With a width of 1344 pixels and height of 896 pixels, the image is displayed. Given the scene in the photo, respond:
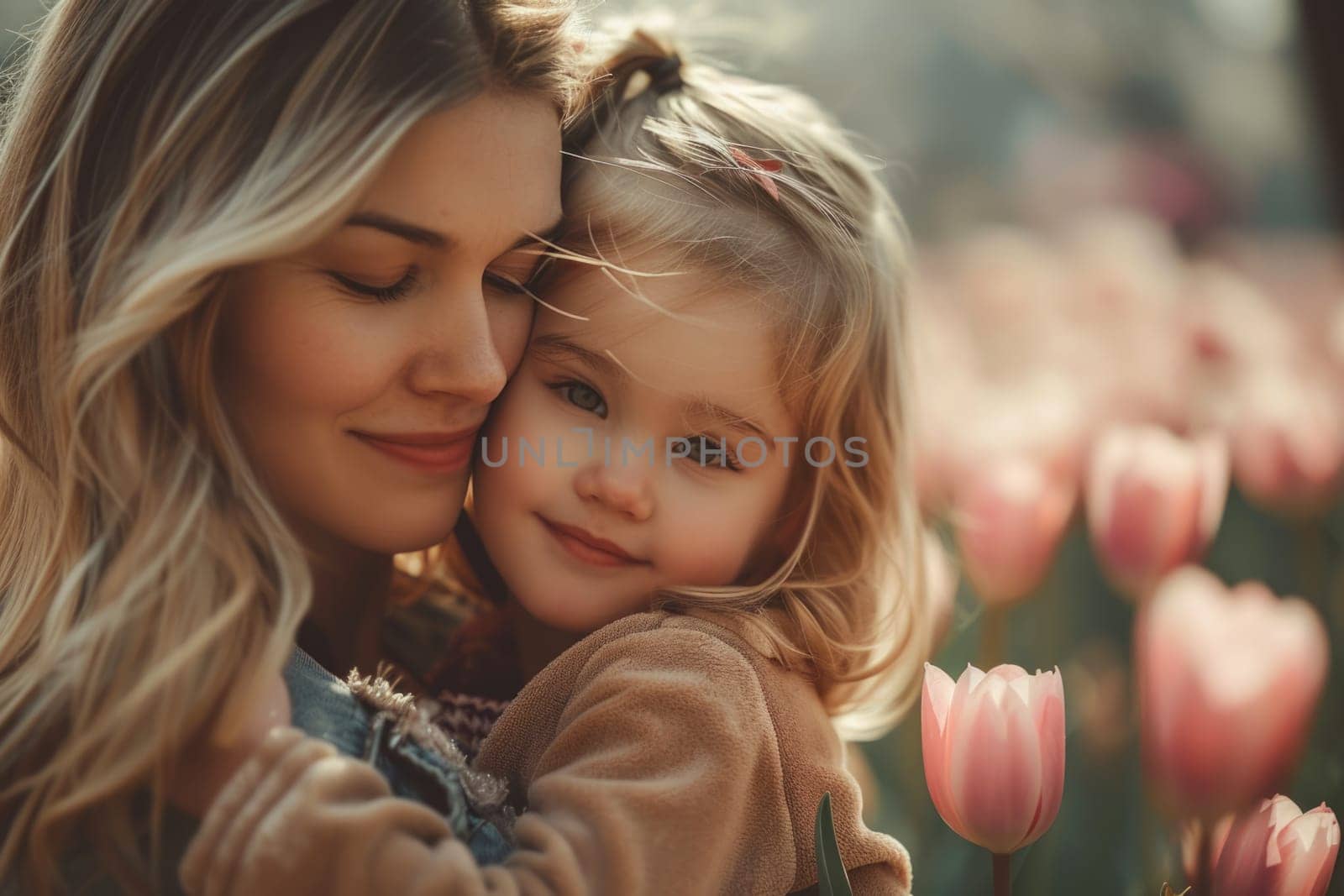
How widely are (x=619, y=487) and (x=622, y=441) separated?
59 millimetres

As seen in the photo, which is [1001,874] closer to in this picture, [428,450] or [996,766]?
[996,766]

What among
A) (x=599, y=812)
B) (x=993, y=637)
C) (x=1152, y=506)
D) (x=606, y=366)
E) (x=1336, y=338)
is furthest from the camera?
(x=1336, y=338)

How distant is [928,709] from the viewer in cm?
117

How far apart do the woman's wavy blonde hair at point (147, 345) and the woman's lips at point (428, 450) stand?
0.17 m

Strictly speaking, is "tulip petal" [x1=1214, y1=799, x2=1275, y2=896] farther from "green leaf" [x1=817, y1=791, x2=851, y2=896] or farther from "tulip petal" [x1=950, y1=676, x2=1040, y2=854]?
"green leaf" [x1=817, y1=791, x2=851, y2=896]

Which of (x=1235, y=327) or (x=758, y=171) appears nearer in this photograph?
(x=758, y=171)

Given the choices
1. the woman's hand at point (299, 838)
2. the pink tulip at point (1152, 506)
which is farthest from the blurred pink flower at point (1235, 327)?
the woman's hand at point (299, 838)

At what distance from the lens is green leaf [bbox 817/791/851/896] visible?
1052 millimetres

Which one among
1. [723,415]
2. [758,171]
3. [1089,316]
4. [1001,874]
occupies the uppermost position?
[758,171]

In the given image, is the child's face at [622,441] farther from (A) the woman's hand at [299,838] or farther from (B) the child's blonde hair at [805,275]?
(A) the woman's hand at [299,838]

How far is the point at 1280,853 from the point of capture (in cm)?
111

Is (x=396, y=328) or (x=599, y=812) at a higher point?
(x=396, y=328)

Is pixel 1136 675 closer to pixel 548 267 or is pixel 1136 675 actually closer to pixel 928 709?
pixel 928 709

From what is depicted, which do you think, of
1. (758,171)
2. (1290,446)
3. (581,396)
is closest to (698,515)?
(581,396)
